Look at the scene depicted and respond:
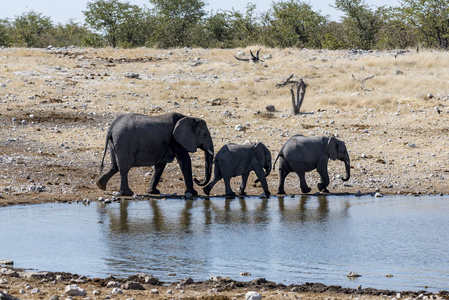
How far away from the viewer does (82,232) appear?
12.1m

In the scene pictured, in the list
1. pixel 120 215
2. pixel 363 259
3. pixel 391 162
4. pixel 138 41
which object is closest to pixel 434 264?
pixel 363 259

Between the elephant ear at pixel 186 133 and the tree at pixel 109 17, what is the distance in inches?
1334

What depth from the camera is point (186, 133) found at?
1698 cm

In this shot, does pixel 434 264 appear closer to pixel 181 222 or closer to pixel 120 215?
pixel 181 222

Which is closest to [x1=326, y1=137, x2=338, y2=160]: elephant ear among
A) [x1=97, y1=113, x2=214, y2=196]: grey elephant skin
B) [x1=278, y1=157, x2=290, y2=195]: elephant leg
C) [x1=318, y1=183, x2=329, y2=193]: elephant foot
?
[x1=318, y1=183, x2=329, y2=193]: elephant foot

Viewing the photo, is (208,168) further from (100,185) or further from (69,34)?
(69,34)

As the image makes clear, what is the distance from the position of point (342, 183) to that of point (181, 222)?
6.72 m

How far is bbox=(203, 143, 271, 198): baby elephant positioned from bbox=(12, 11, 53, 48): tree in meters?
34.9

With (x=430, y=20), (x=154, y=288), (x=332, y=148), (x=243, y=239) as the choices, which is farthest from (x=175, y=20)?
(x=154, y=288)

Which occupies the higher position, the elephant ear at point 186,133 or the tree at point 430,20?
the tree at point 430,20

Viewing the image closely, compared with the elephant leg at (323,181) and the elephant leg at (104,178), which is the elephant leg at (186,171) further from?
the elephant leg at (323,181)

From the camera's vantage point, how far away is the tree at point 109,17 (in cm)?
4997

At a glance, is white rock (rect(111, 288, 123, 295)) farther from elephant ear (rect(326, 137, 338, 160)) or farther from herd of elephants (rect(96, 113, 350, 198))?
elephant ear (rect(326, 137, 338, 160))

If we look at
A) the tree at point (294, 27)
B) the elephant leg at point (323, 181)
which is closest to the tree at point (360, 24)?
the tree at point (294, 27)
